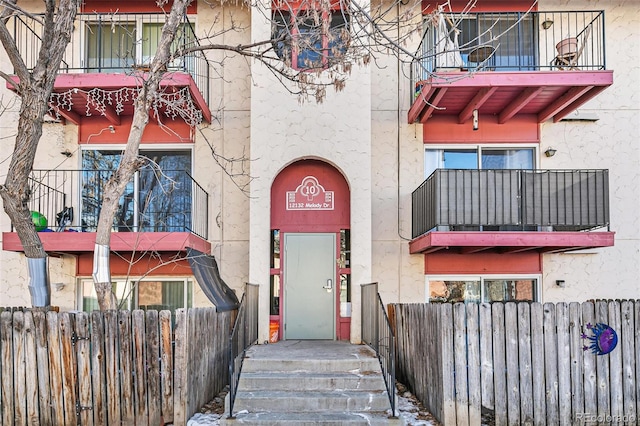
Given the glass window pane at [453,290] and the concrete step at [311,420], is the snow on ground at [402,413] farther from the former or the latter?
the glass window pane at [453,290]

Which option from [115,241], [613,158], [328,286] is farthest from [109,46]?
[613,158]

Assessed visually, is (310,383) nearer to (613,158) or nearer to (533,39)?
(613,158)

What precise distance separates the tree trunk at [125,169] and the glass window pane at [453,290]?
6056mm

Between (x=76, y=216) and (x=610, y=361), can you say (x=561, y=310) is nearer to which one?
(x=610, y=361)

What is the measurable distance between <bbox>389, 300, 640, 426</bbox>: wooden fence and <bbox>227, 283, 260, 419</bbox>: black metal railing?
2.49 meters

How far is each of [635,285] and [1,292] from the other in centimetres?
1234

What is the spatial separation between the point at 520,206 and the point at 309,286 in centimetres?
402

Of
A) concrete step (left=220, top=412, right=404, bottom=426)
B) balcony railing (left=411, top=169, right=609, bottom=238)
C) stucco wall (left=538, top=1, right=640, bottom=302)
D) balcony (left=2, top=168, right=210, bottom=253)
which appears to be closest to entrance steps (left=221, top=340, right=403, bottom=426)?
A: concrete step (left=220, top=412, right=404, bottom=426)

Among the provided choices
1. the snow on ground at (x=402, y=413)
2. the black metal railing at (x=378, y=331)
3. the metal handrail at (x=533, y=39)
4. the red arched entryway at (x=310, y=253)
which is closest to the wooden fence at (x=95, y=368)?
the snow on ground at (x=402, y=413)

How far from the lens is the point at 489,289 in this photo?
10.7 meters

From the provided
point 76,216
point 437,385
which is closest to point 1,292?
point 76,216

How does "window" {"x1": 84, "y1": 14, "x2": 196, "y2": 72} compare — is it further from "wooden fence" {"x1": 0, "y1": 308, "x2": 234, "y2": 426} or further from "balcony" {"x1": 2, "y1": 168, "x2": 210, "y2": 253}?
"wooden fence" {"x1": 0, "y1": 308, "x2": 234, "y2": 426}

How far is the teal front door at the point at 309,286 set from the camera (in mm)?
10055

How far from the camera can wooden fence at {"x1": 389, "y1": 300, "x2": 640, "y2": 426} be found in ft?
21.0
